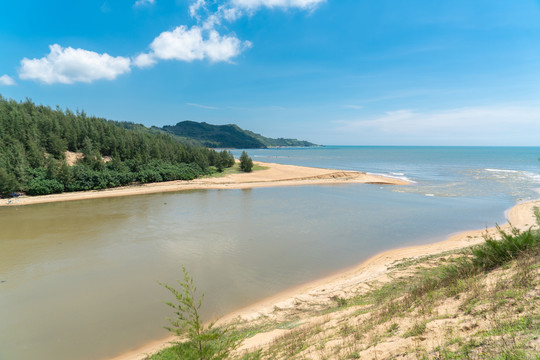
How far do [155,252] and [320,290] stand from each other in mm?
11520

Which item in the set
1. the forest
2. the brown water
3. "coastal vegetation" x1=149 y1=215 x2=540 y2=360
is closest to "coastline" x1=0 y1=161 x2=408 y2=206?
the forest

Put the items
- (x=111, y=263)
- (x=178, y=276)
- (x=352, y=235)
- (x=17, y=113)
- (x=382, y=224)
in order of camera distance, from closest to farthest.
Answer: (x=178, y=276), (x=111, y=263), (x=352, y=235), (x=382, y=224), (x=17, y=113)

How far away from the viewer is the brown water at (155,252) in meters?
9.52

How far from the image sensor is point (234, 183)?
49594 mm

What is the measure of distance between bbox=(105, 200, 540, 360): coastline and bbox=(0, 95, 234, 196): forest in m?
41.2

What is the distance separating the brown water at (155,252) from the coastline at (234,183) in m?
4.55

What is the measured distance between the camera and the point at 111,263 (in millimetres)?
14750

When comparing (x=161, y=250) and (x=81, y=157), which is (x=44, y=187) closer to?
(x=81, y=157)

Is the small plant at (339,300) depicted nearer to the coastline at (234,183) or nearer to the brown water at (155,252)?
the brown water at (155,252)

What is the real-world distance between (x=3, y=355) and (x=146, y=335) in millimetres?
4478

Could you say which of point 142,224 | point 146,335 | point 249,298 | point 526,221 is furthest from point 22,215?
point 526,221

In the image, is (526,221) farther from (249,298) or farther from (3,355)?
(3,355)

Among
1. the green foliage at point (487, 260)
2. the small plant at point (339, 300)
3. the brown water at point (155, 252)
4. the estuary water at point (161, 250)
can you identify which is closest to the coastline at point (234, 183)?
the estuary water at point (161, 250)

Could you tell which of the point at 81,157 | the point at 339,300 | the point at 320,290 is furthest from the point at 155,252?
the point at 81,157
